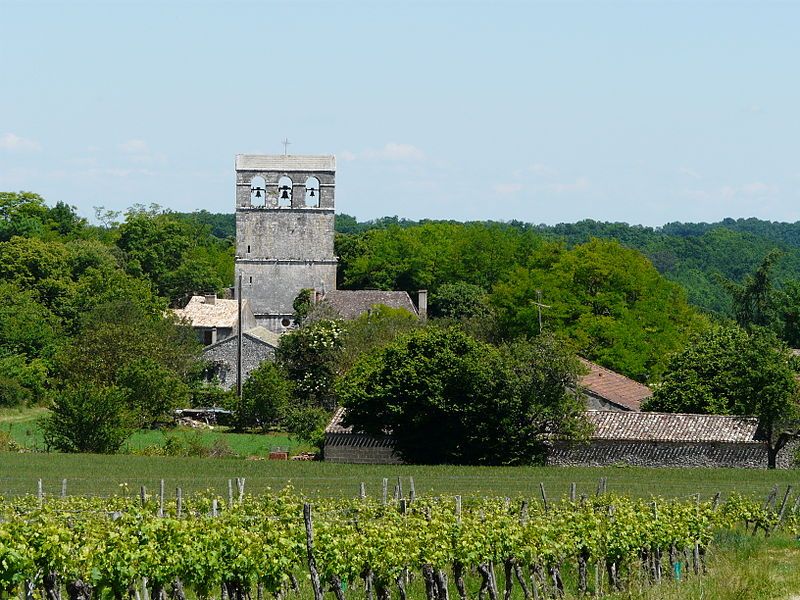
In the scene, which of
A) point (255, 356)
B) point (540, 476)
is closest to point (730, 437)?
point (540, 476)

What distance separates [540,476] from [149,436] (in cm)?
2219

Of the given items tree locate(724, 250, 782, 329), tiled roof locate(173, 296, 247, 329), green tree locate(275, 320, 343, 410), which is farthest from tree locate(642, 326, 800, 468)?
tiled roof locate(173, 296, 247, 329)

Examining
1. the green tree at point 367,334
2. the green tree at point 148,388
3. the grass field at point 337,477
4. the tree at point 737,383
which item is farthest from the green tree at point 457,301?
the grass field at point 337,477

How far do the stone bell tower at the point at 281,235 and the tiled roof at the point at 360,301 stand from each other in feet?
9.47

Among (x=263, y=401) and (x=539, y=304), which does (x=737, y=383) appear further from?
(x=263, y=401)

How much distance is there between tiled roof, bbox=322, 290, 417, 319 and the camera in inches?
3270

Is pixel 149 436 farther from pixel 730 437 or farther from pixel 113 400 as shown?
pixel 730 437

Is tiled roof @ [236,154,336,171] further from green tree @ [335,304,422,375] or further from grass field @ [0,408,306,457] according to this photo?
grass field @ [0,408,306,457]

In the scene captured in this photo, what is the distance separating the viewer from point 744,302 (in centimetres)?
8950

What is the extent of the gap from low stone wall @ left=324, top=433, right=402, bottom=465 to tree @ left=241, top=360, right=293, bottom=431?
44.9ft

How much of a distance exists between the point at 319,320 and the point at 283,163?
56.3 ft

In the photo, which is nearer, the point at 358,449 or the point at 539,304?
Answer: the point at 358,449

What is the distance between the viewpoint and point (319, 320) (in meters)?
73.8

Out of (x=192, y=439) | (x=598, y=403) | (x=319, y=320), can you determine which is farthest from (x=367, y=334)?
(x=598, y=403)
